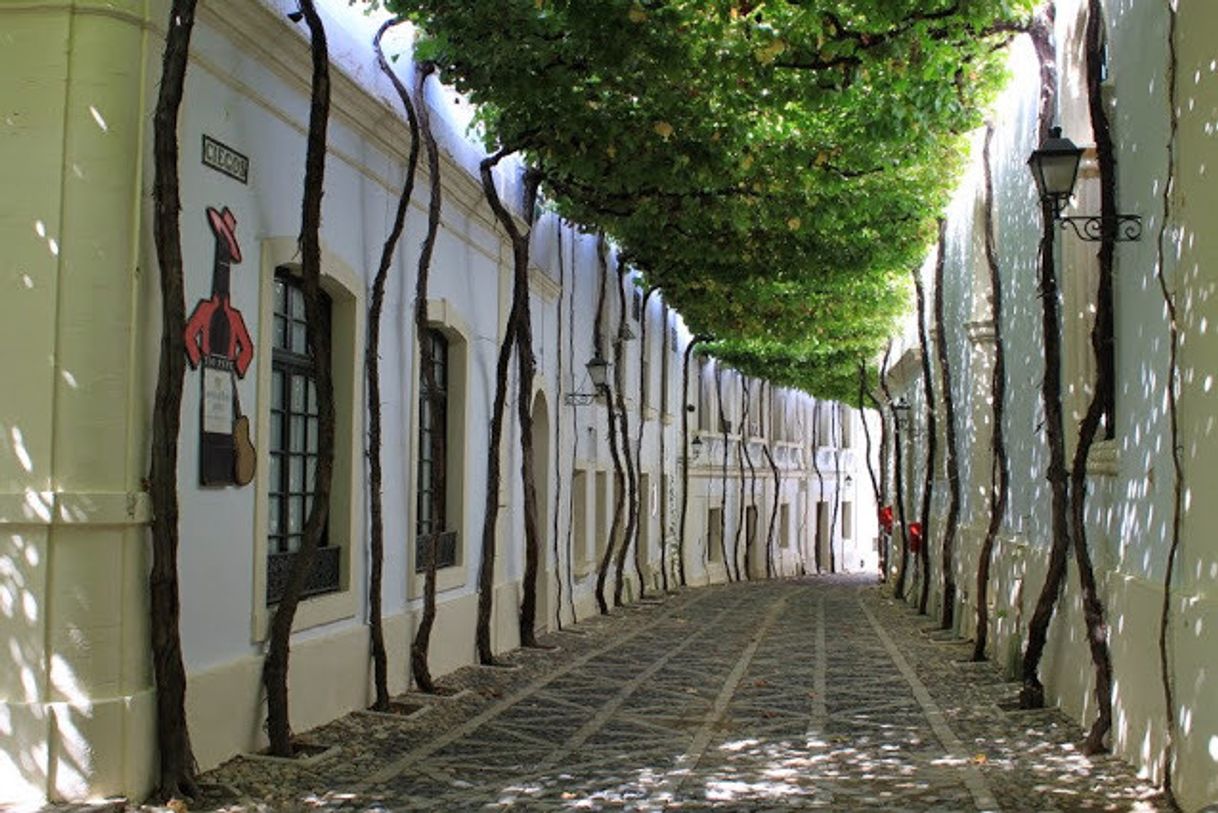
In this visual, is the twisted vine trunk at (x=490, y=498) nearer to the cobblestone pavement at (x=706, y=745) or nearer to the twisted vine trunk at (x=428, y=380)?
the cobblestone pavement at (x=706, y=745)

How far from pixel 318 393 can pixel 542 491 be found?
29.6 ft

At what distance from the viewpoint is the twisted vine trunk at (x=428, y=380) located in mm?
11555

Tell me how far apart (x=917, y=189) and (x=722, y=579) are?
64.3 ft

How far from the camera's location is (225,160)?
8.33m

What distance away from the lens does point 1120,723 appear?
27.4ft

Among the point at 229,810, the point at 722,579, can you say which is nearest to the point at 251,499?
the point at 229,810

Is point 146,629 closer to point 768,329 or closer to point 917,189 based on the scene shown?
point 917,189

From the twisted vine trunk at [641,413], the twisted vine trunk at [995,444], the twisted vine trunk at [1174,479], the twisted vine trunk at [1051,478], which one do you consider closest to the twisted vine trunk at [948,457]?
the twisted vine trunk at [995,444]

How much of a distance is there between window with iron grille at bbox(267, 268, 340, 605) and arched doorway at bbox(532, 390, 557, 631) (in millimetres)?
7149

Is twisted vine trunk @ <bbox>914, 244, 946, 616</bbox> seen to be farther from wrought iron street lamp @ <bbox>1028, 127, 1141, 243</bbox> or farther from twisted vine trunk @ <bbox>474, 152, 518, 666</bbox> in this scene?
wrought iron street lamp @ <bbox>1028, 127, 1141, 243</bbox>

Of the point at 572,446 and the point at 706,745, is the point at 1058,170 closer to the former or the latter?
the point at 706,745

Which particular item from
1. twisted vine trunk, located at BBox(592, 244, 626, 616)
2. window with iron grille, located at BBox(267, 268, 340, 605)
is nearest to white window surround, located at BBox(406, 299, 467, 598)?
window with iron grille, located at BBox(267, 268, 340, 605)

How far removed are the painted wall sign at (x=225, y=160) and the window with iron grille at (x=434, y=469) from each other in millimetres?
3377

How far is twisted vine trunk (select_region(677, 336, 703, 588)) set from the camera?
29.5 meters
